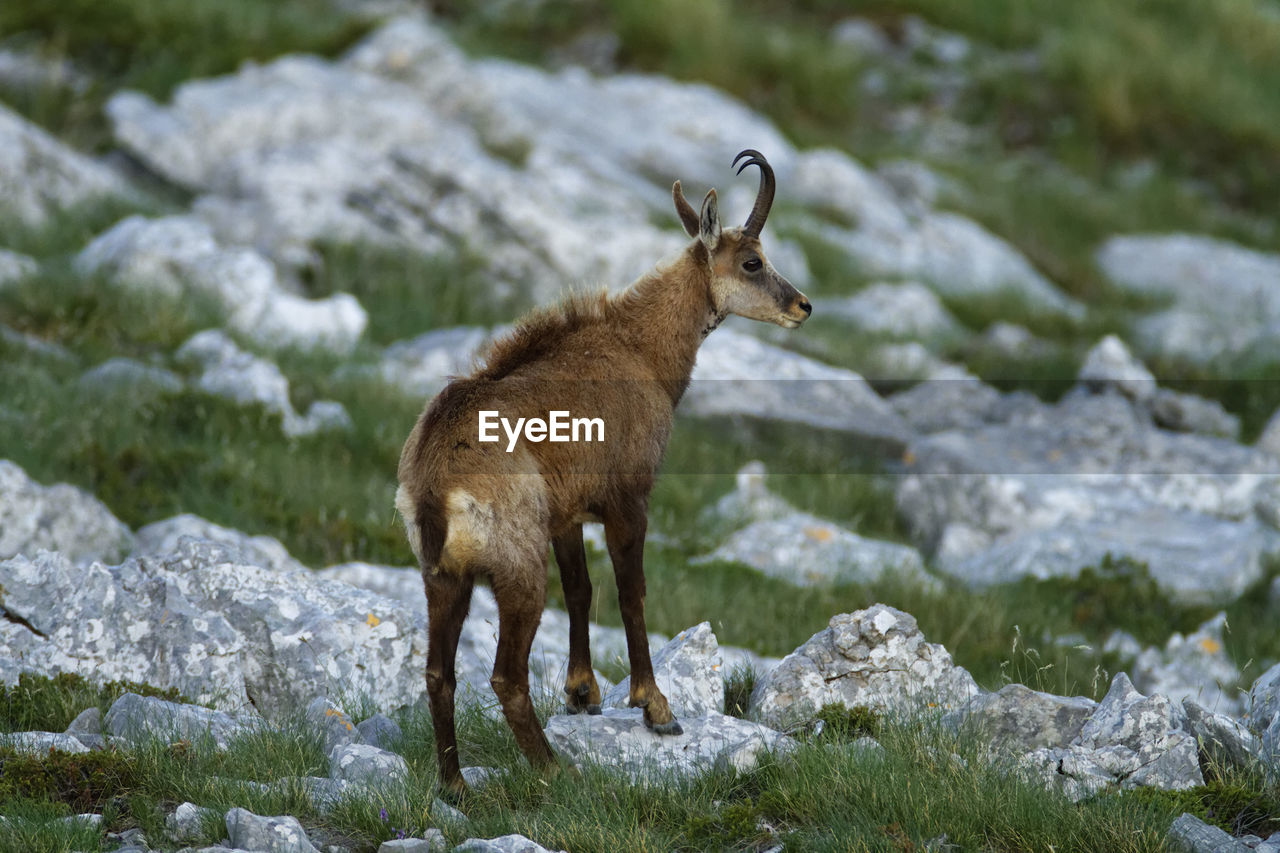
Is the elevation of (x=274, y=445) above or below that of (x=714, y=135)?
below

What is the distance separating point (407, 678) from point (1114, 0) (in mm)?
26523

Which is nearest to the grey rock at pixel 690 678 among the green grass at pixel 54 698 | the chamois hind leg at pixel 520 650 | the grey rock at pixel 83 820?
the chamois hind leg at pixel 520 650

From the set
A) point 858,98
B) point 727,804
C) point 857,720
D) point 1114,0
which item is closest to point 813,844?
point 727,804

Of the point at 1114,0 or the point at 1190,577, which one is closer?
the point at 1190,577

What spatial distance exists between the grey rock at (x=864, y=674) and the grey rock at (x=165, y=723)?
267 cm

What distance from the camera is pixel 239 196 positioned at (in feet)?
56.7

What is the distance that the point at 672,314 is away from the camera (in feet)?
24.7

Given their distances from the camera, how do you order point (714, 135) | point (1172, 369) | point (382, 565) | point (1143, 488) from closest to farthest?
1. point (382, 565)
2. point (1143, 488)
3. point (1172, 369)
4. point (714, 135)

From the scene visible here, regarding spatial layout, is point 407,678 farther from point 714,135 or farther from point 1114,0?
point 1114,0

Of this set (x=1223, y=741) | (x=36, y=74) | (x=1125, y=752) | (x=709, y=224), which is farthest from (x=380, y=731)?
(x=36, y=74)

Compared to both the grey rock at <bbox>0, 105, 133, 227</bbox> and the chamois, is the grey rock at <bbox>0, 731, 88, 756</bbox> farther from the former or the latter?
the grey rock at <bbox>0, 105, 133, 227</bbox>

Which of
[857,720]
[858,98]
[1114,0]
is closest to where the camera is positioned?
[857,720]

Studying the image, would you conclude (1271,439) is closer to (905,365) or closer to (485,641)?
(905,365)

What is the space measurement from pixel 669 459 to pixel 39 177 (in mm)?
8433
